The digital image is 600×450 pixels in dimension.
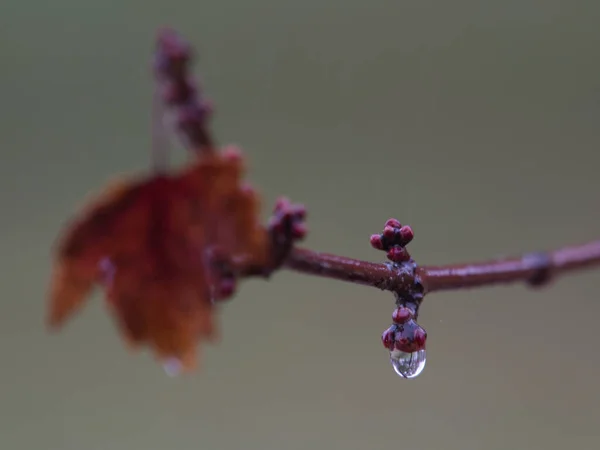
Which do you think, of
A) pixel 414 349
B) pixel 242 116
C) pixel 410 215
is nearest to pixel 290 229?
pixel 414 349

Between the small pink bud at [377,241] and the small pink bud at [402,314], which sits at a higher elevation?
the small pink bud at [377,241]

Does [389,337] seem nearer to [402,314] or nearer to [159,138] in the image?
[402,314]

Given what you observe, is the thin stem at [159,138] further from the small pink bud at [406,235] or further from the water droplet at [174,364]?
the small pink bud at [406,235]

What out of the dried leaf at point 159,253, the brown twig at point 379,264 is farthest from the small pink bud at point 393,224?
the dried leaf at point 159,253

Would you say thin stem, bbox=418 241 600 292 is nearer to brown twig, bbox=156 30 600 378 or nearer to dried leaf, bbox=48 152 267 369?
brown twig, bbox=156 30 600 378

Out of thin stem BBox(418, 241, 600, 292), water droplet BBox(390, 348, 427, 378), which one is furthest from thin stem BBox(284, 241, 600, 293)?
water droplet BBox(390, 348, 427, 378)

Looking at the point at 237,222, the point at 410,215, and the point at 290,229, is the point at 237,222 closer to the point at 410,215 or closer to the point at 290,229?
the point at 290,229
